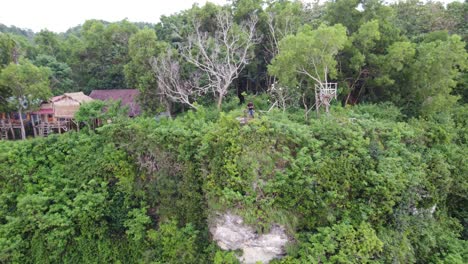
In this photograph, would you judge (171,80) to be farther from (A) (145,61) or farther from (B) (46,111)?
(B) (46,111)

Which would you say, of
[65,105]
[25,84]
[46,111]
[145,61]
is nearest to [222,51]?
[145,61]

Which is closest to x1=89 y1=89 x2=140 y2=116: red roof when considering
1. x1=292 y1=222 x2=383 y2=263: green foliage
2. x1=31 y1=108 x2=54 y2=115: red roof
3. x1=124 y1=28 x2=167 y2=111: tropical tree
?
x1=124 y1=28 x2=167 y2=111: tropical tree

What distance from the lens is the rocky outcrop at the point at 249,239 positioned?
298 inches

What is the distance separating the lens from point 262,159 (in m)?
7.54

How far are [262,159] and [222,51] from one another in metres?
7.84

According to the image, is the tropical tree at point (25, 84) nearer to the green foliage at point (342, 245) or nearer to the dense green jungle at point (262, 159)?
the dense green jungle at point (262, 159)

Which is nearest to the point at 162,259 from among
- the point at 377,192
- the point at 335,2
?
the point at 377,192

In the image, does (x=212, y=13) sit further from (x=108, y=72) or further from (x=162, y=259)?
(x=162, y=259)

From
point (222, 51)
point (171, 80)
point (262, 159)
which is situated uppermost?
point (222, 51)

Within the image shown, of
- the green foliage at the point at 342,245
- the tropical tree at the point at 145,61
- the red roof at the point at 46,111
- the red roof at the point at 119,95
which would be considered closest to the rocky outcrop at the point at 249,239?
the green foliage at the point at 342,245

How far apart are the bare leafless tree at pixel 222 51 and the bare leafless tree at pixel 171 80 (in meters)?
0.59

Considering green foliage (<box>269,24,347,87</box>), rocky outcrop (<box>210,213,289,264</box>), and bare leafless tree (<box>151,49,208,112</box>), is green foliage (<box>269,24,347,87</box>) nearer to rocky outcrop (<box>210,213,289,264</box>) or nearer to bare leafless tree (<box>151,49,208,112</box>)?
bare leafless tree (<box>151,49,208,112</box>)

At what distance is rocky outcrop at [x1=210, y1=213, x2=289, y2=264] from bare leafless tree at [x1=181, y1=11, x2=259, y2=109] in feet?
20.5

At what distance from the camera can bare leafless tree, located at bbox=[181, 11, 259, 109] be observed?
42.2ft
